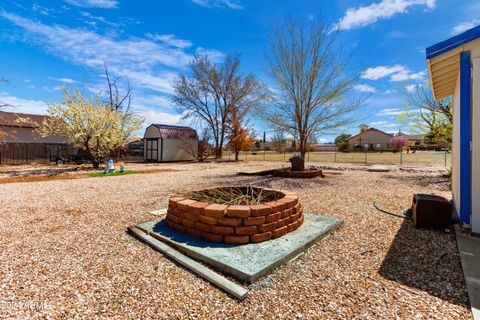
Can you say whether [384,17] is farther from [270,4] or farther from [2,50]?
[2,50]

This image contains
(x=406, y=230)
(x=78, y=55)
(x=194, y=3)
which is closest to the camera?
(x=406, y=230)

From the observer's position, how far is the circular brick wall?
2.89 meters

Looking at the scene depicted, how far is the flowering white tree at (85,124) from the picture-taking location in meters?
13.2

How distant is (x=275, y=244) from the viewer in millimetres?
2896

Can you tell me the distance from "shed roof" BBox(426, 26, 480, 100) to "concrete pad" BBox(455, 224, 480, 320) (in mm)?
2836

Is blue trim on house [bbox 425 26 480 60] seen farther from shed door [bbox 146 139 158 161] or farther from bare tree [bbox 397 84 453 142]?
shed door [bbox 146 139 158 161]

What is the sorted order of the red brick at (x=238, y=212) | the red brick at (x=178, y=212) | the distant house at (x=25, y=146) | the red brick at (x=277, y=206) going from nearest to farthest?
the red brick at (x=238, y=212) < the red brick at (x=277, y=206) < the red brick at (x=178, y=212) < the distant house at (x=25, y=146)

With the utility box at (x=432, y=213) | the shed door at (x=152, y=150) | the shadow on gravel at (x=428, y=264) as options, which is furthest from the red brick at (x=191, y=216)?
the shed door at (x=152, y=150)

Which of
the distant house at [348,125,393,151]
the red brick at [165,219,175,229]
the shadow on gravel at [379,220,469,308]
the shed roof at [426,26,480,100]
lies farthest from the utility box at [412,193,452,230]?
the distant house at [348,125,393,151]

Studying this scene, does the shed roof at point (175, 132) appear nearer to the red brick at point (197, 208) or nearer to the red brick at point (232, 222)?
the red brick at point (197, 208)

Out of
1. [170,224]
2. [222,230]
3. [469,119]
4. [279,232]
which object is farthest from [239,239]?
[469,119]

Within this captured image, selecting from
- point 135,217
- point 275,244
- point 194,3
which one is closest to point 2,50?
point 194,3

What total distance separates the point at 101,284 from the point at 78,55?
601 inches

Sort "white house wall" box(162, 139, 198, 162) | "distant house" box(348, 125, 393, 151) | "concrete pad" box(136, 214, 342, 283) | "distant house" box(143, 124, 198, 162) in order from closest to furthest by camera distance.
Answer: "concrete pad" box(136, 214, 342, 283) < "distant house" box(143, 124, 198, 162) < "white house wall" box(162, 139, 198, 162) < "distant house" box(348, 125, 393, 151)
